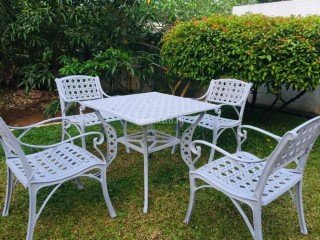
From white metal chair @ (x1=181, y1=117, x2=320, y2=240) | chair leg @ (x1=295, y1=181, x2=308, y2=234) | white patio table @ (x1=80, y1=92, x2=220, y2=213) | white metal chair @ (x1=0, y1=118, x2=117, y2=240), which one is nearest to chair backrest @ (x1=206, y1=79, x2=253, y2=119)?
white patio table @ (x1=80, y1=92, x2=220, y2=213)

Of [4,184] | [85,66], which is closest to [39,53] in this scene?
[85,66]

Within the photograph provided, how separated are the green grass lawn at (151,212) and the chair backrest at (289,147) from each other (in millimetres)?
788

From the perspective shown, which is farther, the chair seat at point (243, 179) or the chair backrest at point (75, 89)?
the chair backrest at point (75, 89)

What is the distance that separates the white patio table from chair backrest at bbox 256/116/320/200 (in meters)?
0.89

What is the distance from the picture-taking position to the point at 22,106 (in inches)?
228

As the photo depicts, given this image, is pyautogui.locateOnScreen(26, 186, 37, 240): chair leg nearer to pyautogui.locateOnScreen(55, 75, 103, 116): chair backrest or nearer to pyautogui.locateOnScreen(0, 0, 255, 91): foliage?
pyautogui.locateOnScreen(55, 75, 103, 116): chair backrest

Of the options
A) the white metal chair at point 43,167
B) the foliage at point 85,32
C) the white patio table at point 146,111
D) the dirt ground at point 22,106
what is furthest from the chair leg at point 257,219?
the dirt ground at point 22,106

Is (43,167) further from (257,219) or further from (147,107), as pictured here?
(257,219)

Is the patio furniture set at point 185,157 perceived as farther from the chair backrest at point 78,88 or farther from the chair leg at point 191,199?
the chair backrest at point 78,88

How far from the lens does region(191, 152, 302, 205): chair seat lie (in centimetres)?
186

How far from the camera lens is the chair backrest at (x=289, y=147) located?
1507 millimetres

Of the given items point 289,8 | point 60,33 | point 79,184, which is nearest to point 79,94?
point 79,184

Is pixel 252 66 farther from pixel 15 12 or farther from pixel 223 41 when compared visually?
pixel 15 12

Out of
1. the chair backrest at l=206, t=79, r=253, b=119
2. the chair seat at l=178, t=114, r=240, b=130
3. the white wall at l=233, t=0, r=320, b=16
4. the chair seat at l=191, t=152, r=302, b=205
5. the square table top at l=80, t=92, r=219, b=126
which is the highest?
the white wall at l=233, t=0, r=320, b=16
